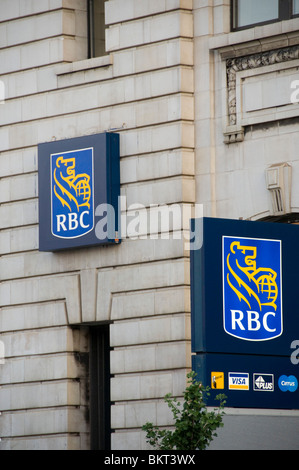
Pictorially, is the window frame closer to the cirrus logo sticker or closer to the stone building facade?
the stone building facade

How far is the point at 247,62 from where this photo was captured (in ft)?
96.2

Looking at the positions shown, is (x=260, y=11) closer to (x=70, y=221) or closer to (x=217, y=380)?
(x=70, y=221)

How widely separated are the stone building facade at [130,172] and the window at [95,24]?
0.11 metres

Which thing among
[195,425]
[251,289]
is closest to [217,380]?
[195,425]

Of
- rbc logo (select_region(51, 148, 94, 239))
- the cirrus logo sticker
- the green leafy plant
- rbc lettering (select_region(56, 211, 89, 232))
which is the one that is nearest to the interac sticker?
the green leafy plant

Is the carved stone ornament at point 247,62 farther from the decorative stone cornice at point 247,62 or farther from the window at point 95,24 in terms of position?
the window at point 95,24

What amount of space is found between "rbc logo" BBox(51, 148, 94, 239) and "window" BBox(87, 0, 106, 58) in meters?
3.39

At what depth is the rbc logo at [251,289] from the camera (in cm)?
2470

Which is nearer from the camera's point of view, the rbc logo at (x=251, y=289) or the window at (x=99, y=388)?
the rbc logo at (x=251, y=289)

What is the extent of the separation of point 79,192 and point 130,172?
4.41 feet

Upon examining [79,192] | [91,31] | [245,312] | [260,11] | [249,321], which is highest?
[91,31]

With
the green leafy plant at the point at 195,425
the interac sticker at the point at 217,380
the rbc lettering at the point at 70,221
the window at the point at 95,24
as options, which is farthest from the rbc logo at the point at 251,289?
the window at the point at 95,24

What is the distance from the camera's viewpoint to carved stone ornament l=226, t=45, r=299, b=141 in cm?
2853
